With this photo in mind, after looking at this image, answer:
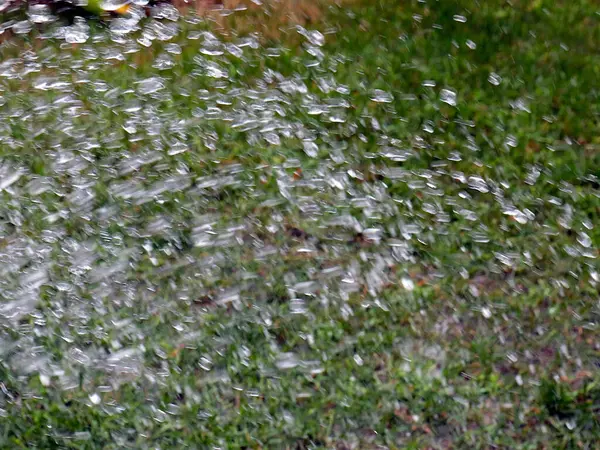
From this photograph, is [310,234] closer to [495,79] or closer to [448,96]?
[448,96]

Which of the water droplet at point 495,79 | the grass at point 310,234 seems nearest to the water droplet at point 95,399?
the grass at point 310,234

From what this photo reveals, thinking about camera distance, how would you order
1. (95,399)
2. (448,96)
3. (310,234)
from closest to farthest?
(95,399)
(310,234)
(448,96)

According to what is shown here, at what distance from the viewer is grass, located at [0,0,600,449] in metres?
2.41

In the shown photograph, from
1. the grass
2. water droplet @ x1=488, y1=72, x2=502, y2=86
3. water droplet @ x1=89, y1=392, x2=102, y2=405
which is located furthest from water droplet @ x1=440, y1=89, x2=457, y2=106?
water droplet @ x1=89, y1=392, x2=102, y2=405

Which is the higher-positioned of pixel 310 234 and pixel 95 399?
pixel 310 234

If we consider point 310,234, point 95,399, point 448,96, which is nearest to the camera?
point 95,399

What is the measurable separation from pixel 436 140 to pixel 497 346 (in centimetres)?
93

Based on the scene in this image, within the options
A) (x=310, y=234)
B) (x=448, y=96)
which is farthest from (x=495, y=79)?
(x=310, y=234)

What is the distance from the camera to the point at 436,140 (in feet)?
10.0

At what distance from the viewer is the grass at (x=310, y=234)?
241 centimetres

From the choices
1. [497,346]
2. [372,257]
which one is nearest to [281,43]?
[372,257]

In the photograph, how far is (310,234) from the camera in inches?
110

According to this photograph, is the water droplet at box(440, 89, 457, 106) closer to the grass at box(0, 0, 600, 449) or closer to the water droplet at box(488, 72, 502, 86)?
the grass at box(0, 0, 600, 449)

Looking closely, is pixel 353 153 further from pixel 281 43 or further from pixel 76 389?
pixel 76 389
